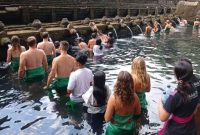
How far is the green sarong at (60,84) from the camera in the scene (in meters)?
9.24

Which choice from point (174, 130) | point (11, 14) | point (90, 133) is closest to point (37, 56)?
point (90, 133)

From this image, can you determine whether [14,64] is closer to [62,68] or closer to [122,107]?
[62,68]

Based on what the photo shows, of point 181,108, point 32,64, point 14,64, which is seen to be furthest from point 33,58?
point 181,108

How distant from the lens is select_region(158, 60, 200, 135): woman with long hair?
4250mm

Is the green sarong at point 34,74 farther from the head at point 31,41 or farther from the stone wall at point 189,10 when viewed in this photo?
the stone wall at point 189,10

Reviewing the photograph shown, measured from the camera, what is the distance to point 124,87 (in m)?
5.32

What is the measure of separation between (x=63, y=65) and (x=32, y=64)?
5.23 ft

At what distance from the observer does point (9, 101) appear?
9.08 meters

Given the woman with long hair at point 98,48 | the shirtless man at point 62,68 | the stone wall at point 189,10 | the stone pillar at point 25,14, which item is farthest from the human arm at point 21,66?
the stone wall at point 189,10

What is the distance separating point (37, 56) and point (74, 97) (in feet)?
9.32

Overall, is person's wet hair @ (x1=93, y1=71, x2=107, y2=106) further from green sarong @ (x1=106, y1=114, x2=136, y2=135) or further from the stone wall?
the stone wall

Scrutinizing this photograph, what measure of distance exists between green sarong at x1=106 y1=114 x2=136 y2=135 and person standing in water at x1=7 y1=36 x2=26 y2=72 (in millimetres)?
7035

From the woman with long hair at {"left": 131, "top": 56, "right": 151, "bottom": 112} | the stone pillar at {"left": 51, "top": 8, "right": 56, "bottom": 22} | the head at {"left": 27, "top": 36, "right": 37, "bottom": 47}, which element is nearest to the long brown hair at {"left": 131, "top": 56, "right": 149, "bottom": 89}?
the woman with long hair at {"left": 131, "top": 56, "right": 151, "bottom": 112}

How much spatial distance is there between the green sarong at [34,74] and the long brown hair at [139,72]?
4224 mm
